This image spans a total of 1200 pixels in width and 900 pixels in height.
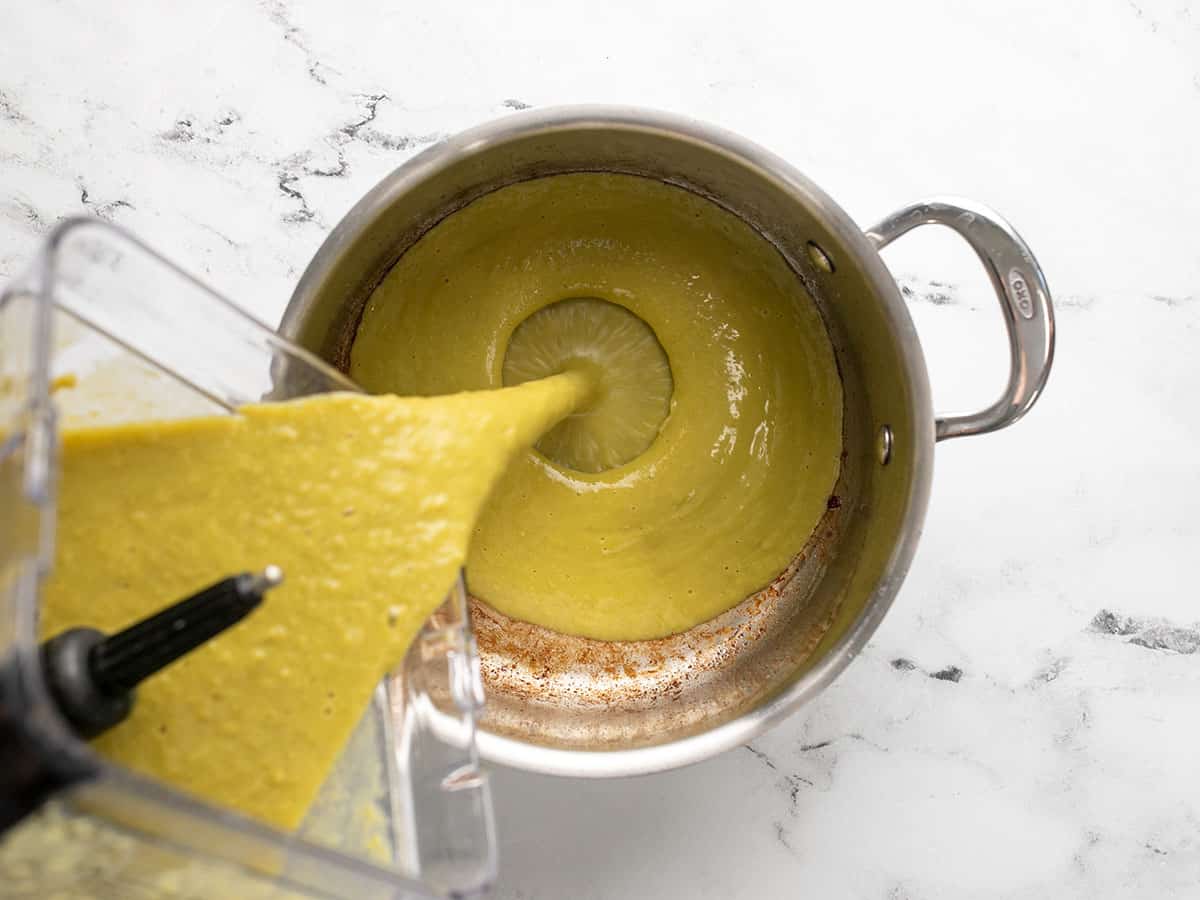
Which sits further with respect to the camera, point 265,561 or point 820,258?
point 820,258

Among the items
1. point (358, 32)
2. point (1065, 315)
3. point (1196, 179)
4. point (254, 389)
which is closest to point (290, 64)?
point (358, 32)

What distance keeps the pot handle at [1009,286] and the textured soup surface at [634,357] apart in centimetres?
20

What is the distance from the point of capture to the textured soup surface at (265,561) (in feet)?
2.33

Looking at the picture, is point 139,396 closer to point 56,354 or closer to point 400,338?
point 56,354

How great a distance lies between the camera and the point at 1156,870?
117 centimetres

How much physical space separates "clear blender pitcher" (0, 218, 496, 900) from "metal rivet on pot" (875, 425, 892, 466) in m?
0.46

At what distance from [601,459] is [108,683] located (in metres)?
0.68

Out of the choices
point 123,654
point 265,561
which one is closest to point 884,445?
point 265,561

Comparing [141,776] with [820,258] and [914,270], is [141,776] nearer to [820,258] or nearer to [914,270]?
[820,258]

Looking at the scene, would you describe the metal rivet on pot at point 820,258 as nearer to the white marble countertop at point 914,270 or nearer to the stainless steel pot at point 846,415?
the stainless steel pot at point 846,415

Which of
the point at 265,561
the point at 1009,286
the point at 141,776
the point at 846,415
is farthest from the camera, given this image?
the point at 846,415

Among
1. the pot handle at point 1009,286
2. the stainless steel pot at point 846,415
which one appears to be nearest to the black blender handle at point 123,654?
the stainless steel pot at point 846,415

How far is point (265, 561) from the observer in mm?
742

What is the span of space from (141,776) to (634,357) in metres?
0.76
